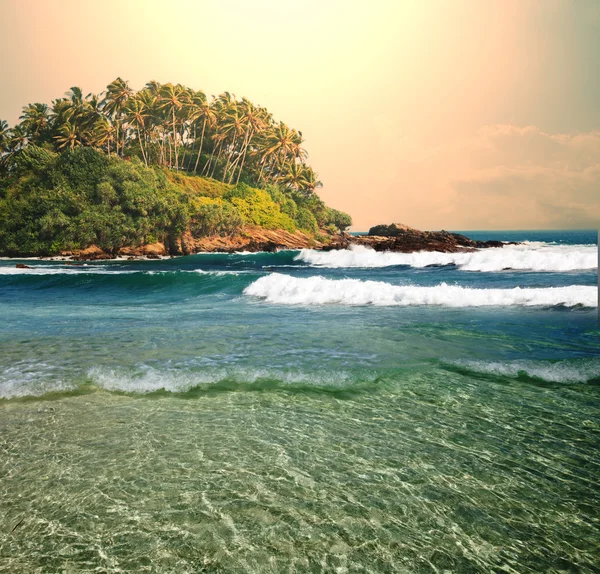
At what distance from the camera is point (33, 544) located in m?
3.09

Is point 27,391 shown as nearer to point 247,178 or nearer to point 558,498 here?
point 558,498

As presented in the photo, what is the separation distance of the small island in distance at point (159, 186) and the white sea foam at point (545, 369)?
125ft

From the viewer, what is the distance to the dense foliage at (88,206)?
48.1 m

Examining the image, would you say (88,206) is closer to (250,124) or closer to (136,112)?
(136,112)

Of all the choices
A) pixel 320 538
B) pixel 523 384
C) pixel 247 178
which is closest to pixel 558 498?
pixel 320 538

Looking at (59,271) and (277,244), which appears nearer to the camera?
(59,271)

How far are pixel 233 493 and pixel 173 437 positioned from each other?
53.5 inches

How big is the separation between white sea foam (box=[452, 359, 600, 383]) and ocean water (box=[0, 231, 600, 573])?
44 mm

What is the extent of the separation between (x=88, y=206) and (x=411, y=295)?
43387 mm

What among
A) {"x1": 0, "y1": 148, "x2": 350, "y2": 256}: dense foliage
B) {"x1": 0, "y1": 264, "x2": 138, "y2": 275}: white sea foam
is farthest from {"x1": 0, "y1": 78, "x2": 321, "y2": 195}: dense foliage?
{"x1": 0, "y1": 264, "x2": 138, "y2": 275}: white sea foam

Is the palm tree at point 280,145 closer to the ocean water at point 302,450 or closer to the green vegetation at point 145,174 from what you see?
the green vegetation at point 145,174

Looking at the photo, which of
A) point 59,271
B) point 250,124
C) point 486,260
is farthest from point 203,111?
point 486,260

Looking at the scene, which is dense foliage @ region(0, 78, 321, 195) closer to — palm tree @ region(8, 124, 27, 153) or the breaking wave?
palm tree @ region(8, 124, 27, 153)

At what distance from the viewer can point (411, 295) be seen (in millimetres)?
16125
